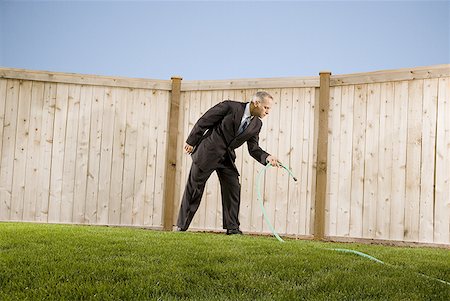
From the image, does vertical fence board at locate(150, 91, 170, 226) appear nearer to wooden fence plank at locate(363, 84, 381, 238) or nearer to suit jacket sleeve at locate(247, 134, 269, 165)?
suit jacket sleeve at locate(247, 134, 269, 165)

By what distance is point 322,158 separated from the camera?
315 inches

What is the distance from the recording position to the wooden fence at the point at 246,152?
24.4ft

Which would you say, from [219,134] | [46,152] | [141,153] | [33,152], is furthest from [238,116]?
[33,152]

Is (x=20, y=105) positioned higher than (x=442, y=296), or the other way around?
(x=20, y=105)

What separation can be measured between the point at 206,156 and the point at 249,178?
1739 mm

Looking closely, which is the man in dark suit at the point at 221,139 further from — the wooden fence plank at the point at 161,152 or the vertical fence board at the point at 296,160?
the wooden fence plank at the point at 161,152

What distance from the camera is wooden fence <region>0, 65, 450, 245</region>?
7.44 meters

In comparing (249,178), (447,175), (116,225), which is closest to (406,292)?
(447,175)

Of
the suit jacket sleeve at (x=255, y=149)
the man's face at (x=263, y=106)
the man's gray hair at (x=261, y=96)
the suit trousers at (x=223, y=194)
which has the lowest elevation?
the suit trousers at (x=223, y=194)

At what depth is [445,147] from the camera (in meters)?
7.27

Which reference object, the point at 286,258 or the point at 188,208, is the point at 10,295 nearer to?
the point at 286,258

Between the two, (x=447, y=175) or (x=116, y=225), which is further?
(x=116, y=225)

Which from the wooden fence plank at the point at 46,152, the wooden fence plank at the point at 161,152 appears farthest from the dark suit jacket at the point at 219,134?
the wooden fence plank at the point at 46,152

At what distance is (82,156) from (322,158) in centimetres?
349
